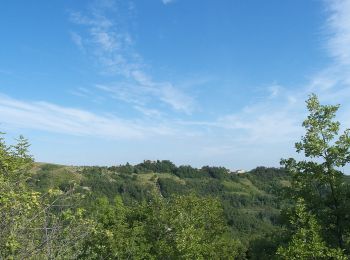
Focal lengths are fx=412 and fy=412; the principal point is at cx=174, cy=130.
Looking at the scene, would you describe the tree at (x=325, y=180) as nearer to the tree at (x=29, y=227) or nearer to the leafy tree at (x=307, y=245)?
the leafy tree at (x=307, y=245)

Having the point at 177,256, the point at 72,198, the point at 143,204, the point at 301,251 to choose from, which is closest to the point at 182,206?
the point at 143,204

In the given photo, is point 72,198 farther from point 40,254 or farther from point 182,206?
point 182,206

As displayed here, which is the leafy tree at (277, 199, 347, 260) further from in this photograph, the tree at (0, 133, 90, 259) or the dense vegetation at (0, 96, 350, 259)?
the tree at (0, 133, 90, 259)

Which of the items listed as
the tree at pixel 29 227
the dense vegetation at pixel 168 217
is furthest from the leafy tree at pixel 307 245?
the tree at pixel 29 227

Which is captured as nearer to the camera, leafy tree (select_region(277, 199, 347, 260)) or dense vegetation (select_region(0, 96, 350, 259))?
dense vegetation (select_region(0, 96, 350, 259))

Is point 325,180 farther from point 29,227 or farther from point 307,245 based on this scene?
point 29,227

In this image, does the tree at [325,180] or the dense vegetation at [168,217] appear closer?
the dense vegetation at [168,217]

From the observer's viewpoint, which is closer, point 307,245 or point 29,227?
point 29,227

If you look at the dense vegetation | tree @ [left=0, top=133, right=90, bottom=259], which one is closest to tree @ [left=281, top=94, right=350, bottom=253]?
the dense vegetation

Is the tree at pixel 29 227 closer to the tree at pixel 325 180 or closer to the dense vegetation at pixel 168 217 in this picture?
the dense vegetation at pixel 168 217

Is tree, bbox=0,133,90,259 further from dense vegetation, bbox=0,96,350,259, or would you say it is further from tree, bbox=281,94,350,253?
tree, bbox=281,94,350,253

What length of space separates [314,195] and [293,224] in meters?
2.45

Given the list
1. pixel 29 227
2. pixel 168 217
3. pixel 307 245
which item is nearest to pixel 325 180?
pixel 307 245

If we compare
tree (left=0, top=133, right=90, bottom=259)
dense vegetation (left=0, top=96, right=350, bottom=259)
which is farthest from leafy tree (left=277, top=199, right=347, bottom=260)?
tree (left=0, top=133, right=90, bottom=259)
